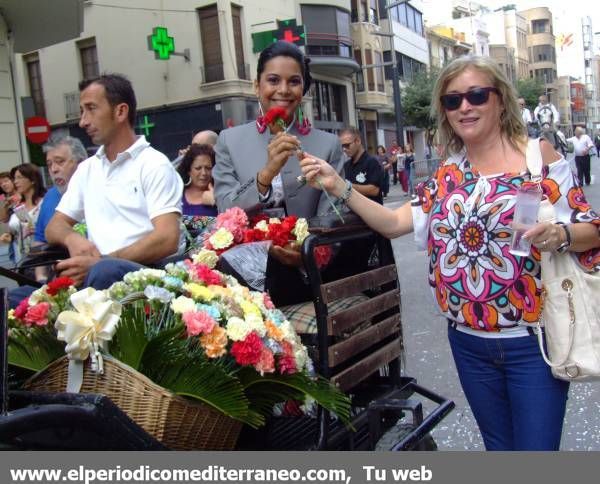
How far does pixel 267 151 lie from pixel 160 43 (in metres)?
21.2

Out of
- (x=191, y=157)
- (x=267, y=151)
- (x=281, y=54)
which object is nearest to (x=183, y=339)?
(x=267, y=151)

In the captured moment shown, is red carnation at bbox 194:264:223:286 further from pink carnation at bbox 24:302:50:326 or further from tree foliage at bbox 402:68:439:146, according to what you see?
tree foliage at bbox 402:68:439:146

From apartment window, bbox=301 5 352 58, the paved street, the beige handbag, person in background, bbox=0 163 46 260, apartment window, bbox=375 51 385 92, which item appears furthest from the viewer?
apartment window, bbox=375 51 385 92

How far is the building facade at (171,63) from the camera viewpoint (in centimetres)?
2592

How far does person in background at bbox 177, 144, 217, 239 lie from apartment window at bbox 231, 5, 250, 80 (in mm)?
21249

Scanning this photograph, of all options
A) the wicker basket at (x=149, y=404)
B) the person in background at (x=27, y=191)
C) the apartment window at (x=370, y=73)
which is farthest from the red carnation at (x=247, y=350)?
the apartment window at (x=370, y=73)

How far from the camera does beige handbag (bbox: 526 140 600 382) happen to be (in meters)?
2.26

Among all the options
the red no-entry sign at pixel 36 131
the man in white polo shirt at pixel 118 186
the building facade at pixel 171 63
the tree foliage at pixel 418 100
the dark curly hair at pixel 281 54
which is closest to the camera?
the dark curly hair at pixel 281 54

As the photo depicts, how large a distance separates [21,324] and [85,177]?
147cm

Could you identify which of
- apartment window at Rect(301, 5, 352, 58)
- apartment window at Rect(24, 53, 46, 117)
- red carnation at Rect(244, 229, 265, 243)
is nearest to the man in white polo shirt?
red carnation at Rect(244, 229, 265, 243)

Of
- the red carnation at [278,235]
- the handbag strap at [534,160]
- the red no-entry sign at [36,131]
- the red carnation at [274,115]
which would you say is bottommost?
the red carnation at [278,235]

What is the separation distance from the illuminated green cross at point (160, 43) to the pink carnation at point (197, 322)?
21.9 metres

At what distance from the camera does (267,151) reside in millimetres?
2795

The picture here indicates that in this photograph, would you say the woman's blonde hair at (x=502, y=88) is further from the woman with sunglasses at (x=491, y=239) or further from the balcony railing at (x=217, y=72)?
the balcony railing at (x=217, y=72)
